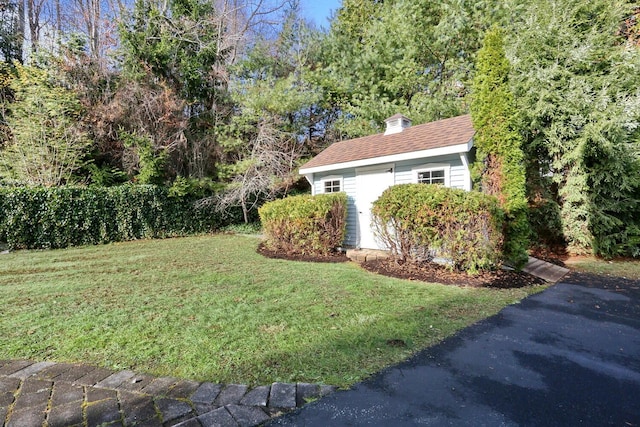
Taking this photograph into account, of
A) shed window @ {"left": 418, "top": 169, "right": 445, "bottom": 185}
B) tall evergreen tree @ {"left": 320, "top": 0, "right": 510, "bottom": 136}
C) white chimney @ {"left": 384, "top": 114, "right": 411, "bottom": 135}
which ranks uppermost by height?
tall evergreen tree @ {"left": 320, "top": 0, "right": 510, "bottom": 136}

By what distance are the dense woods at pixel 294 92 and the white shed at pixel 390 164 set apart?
805mm

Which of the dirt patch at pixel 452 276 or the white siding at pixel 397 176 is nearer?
the dirt patch at pixel 452 276

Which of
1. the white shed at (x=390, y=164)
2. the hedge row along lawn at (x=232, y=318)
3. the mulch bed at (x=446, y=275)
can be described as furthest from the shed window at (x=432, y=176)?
the hedge row along lawn at (x=232, y=318)

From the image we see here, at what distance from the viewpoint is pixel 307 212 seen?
8.14m

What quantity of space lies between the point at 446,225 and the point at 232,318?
4066 mm

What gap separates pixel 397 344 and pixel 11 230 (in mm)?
11823

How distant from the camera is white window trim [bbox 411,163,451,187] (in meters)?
7.29

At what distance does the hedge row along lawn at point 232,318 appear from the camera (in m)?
2.72

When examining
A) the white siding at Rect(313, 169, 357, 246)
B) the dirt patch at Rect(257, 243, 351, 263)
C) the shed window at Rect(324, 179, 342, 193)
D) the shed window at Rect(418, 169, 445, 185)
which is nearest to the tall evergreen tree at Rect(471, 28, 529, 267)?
the shed window at Rect(418, 169, 445, 185)

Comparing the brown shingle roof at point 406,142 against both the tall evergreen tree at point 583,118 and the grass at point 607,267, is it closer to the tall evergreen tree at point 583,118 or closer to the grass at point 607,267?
the tall evergreen tree at point 583,118

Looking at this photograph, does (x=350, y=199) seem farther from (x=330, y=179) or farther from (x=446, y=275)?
(x=446, y=275)

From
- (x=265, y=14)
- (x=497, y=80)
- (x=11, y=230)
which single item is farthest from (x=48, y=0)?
(x=497, y=80)

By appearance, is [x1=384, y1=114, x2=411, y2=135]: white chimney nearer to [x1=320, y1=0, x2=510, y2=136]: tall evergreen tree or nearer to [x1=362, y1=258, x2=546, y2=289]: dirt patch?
[x1=320, y1=0, x2=510, y2=136]: tall evergreen tree

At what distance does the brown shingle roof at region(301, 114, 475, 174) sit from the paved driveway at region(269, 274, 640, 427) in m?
4.48
